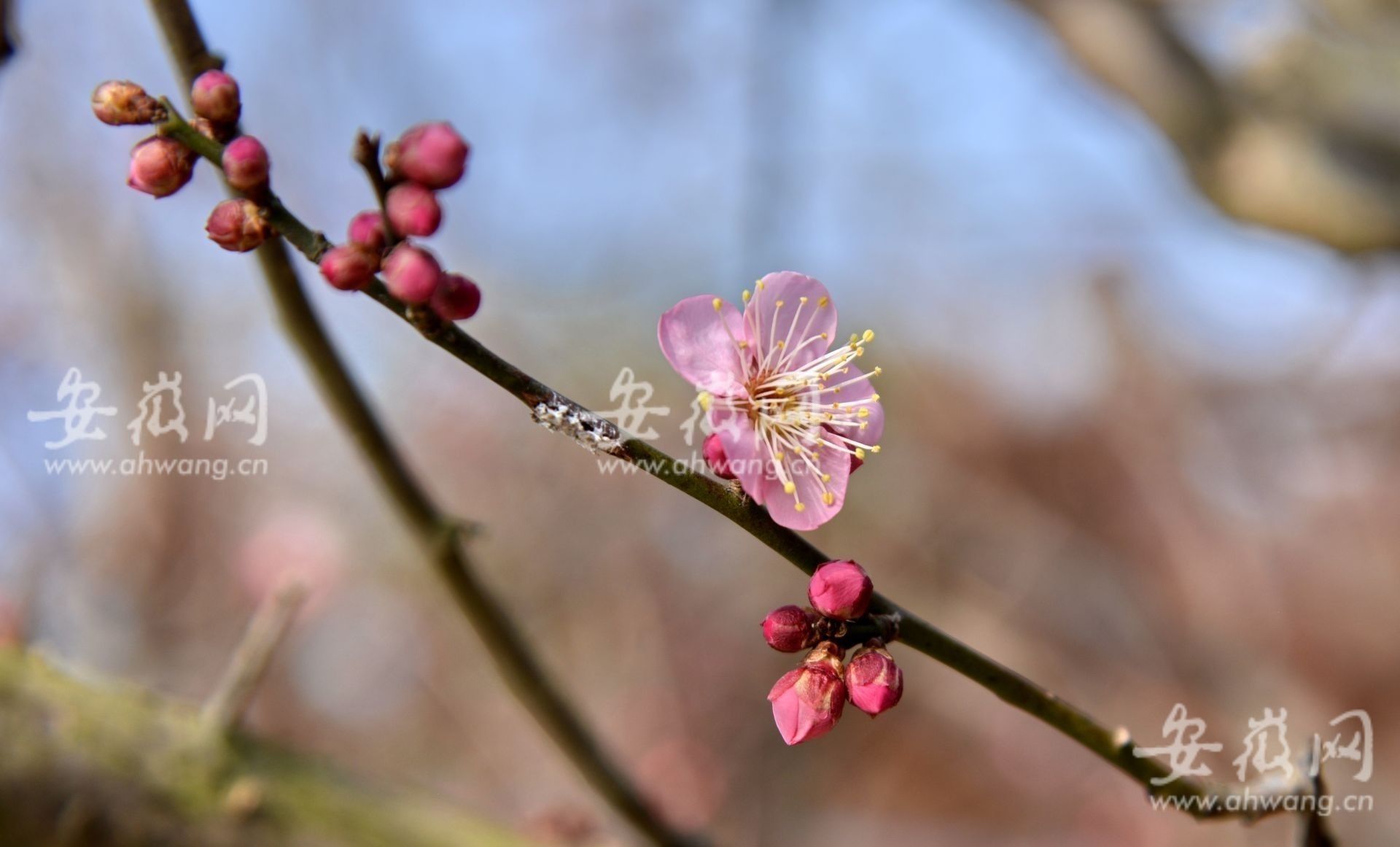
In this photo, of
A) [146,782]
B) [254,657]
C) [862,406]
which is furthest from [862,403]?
[146,782]

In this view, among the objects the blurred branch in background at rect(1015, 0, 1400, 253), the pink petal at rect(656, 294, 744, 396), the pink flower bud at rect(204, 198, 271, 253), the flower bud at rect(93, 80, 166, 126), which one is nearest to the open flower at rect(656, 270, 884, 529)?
the pink petal at rect(656, 294, 744, 396)

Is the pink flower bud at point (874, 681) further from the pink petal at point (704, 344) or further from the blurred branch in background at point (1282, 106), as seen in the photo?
the blurred branch in background at point (1282, 106)

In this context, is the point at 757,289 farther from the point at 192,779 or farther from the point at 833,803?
the point at 833,803

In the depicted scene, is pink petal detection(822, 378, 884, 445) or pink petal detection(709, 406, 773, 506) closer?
pink petal detection(709, 406, 773, 506)

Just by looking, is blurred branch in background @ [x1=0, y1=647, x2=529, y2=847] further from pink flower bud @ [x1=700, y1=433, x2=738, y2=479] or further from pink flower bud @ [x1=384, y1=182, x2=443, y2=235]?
pink flower bud @ [x1=384, y1=182, x2=443, y2=235]

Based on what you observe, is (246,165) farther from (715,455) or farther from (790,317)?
(790,317)

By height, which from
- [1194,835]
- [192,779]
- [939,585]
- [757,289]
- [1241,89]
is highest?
[1241,89]

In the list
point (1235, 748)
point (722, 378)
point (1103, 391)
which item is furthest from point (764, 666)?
point (722, 378)
